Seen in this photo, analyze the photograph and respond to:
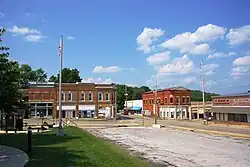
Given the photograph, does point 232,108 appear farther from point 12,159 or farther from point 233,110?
point 12,159

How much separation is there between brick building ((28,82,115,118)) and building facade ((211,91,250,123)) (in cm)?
2972

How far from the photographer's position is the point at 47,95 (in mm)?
87562

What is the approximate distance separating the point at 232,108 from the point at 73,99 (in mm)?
41705

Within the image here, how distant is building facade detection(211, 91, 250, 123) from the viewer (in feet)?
193

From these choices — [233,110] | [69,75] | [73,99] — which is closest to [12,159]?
[233,110]

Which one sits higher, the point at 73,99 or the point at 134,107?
the point at 73,99

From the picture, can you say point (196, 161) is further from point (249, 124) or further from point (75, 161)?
point (249, 124)

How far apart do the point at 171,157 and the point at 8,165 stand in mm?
8846

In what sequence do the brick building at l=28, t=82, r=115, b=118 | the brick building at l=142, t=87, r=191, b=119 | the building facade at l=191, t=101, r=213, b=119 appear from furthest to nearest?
the brick building at l=142, t=87, r=191, b=119
the building facade at l=191, t=101, r=213, b=119
the brick building at l=28, t=82, r=115, b=118

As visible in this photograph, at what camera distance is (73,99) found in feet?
292

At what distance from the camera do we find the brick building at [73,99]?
8750cm

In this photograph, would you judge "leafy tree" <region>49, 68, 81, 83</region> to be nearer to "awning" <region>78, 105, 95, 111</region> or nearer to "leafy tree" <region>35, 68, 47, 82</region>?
"leafy tree" <region>35, 68, 47, 82</region>

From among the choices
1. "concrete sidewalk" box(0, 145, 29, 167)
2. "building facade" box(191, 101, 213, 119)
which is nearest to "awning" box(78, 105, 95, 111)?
"building facade" box(191, 101, 213, 119)

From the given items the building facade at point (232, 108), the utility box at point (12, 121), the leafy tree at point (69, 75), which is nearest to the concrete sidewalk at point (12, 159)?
the utility box at point (12, 121)
